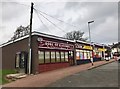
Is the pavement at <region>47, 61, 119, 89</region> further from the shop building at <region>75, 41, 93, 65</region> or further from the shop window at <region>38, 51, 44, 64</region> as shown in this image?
the shop building at <region>75, 41, 93, 65</region>

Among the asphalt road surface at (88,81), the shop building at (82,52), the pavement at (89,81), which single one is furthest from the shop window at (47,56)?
the shop building at (82,52)

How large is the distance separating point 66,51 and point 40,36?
28.2 ft

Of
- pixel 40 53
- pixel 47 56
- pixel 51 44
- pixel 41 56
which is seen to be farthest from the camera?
pixel 51 44

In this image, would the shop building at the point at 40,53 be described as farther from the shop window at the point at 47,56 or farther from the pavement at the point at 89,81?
the pavement at the point at 89,81

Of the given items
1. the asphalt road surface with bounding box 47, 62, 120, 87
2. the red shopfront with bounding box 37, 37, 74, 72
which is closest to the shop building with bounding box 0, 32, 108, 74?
the red shopfront with bounding box 37, 37, 74, 72

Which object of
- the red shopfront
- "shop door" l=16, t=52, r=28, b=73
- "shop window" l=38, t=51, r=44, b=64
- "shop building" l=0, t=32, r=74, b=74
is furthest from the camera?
the red shopfront

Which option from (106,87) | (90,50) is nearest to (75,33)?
(90,50)

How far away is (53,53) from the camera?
31969mm

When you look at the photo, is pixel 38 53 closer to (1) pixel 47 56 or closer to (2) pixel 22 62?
(2) pixel 22 62

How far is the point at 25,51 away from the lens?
28797 mm

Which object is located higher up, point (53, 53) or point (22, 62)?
point (53, 53)

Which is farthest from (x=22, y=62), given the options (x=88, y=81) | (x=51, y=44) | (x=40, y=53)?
(x=88, y=81)

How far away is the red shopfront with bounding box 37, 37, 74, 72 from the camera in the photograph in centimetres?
2897

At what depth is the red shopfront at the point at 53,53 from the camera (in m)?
29.0
